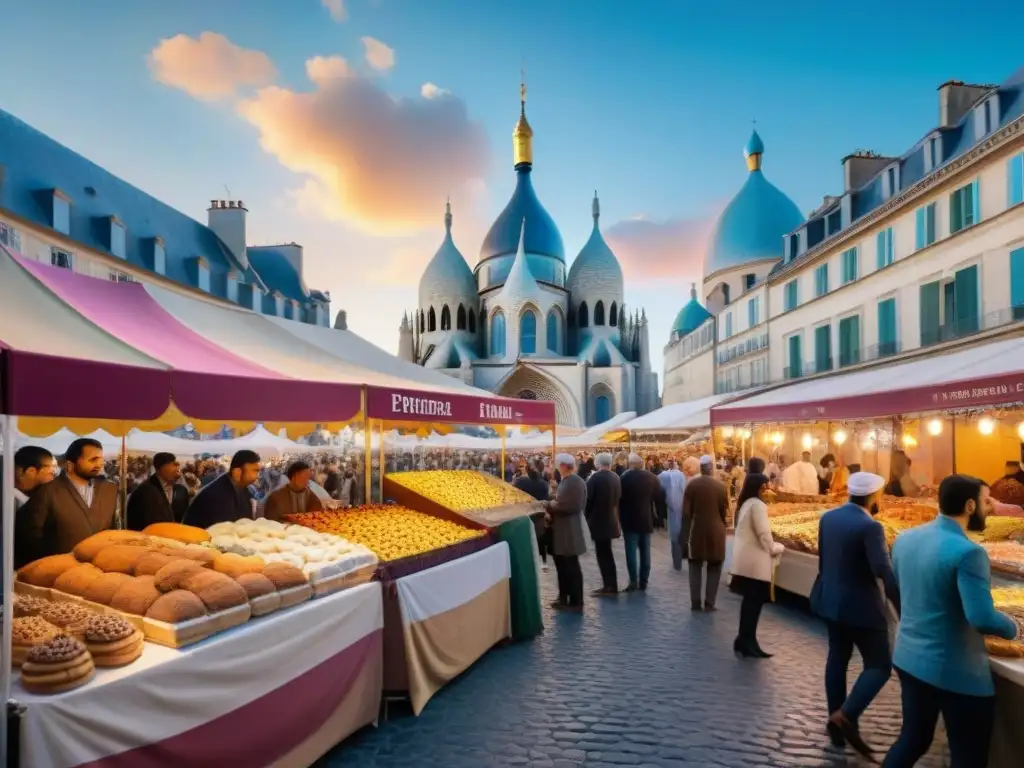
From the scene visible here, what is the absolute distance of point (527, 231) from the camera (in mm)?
53812

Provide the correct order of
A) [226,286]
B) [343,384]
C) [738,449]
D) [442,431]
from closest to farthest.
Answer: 1. [343,384]
2. [442,431]
3. [738,449]
4. [226,286]

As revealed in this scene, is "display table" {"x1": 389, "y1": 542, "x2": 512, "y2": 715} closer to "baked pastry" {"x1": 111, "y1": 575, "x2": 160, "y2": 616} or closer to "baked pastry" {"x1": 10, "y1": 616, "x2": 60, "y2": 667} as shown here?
"baked pastry" {"x1": 111, "y1": 575, "x2": 160, "y2": 616}

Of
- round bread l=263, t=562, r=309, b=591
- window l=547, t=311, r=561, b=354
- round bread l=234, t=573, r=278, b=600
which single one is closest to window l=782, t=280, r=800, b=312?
window l=547, t=311, r=561, b=354

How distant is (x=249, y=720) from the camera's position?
134 inches

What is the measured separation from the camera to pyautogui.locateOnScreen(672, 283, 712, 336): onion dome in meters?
50.1

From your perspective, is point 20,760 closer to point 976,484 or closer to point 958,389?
point 976,484

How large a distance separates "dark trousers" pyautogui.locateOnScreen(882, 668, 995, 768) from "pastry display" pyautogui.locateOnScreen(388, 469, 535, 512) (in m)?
4.21

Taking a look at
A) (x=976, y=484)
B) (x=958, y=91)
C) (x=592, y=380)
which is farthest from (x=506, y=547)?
(x=592, y=380)

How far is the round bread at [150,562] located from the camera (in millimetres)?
3752

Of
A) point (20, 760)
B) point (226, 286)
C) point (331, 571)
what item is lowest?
point (20, 760)

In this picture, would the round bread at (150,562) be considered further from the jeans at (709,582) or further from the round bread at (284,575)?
the jeans at (709,582)

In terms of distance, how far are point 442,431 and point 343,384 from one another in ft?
19.3

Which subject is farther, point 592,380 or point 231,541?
point 592,380

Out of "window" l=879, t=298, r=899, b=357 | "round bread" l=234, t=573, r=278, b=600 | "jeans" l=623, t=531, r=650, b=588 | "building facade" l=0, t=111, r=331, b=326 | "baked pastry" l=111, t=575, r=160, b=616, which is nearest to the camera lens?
"baked pastry" l=111, t=575, r=160, b=616
